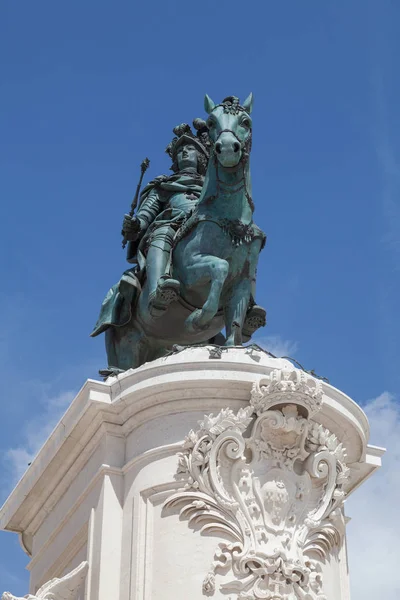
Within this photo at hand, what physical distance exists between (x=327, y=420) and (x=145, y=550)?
2604 millimetres

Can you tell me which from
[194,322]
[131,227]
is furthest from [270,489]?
[131,227]

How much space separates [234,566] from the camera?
46.1 feet

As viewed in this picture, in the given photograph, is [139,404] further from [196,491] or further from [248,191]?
[248,191]

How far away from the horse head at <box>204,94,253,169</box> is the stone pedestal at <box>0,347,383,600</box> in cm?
245

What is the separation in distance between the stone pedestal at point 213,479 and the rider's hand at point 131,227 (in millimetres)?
3109

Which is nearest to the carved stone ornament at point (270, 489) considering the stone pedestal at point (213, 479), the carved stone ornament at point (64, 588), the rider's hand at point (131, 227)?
the stone pedestal at point (213, 479)

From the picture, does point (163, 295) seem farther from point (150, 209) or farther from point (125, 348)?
point (150, 209)

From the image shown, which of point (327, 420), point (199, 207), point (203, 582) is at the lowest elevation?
point (203, 582)

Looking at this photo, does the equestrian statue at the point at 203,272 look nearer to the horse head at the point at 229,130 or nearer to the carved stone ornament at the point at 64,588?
the horse head at the point at 229,130

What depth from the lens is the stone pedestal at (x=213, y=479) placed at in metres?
14.1

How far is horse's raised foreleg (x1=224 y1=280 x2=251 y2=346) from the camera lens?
53.5ft

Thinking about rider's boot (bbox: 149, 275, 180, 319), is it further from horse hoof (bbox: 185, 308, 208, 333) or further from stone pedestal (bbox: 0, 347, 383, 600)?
stone pedestal (bbox: 0, 347, 383, 600)

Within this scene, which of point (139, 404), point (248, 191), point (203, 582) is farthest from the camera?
point (248, 191)

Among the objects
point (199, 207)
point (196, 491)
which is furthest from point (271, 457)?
point (199, 207)
